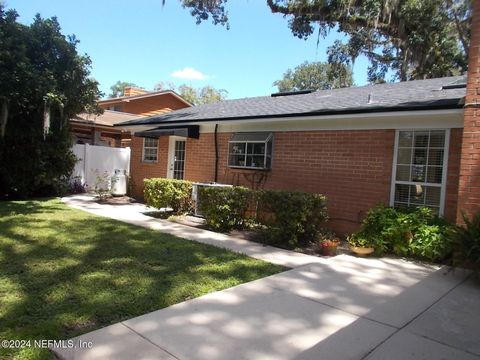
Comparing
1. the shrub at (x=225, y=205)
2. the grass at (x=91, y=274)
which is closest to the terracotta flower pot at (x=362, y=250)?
the grass at (x=91, y=274)

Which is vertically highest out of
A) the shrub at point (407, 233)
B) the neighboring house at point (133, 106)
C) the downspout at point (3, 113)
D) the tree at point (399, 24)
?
the tree at point (399, 24)

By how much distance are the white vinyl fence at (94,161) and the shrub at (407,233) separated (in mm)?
11503

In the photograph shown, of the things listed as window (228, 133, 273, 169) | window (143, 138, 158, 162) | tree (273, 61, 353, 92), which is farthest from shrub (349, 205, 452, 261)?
tree (273, 61, 353, 92)

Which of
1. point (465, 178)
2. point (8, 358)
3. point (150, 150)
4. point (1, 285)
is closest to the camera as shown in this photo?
point (8, 358)

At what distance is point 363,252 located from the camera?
23.4ft

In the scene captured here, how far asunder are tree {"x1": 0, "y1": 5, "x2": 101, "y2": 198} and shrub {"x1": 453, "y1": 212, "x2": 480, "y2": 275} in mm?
9603

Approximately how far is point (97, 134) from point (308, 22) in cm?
1142

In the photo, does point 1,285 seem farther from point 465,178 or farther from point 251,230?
point 465,178

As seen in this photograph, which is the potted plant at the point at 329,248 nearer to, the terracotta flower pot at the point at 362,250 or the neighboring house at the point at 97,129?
the terracotta flower pot at the point at 362,250

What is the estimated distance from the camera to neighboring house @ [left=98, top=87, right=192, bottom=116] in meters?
28.9

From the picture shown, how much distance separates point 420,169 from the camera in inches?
306

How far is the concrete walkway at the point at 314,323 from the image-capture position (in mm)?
3309

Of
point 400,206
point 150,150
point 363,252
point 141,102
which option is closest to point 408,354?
point 363,252

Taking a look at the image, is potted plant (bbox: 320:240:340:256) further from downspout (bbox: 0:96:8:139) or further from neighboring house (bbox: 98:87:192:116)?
neighboring house (bbox: 98:87:192:116)
